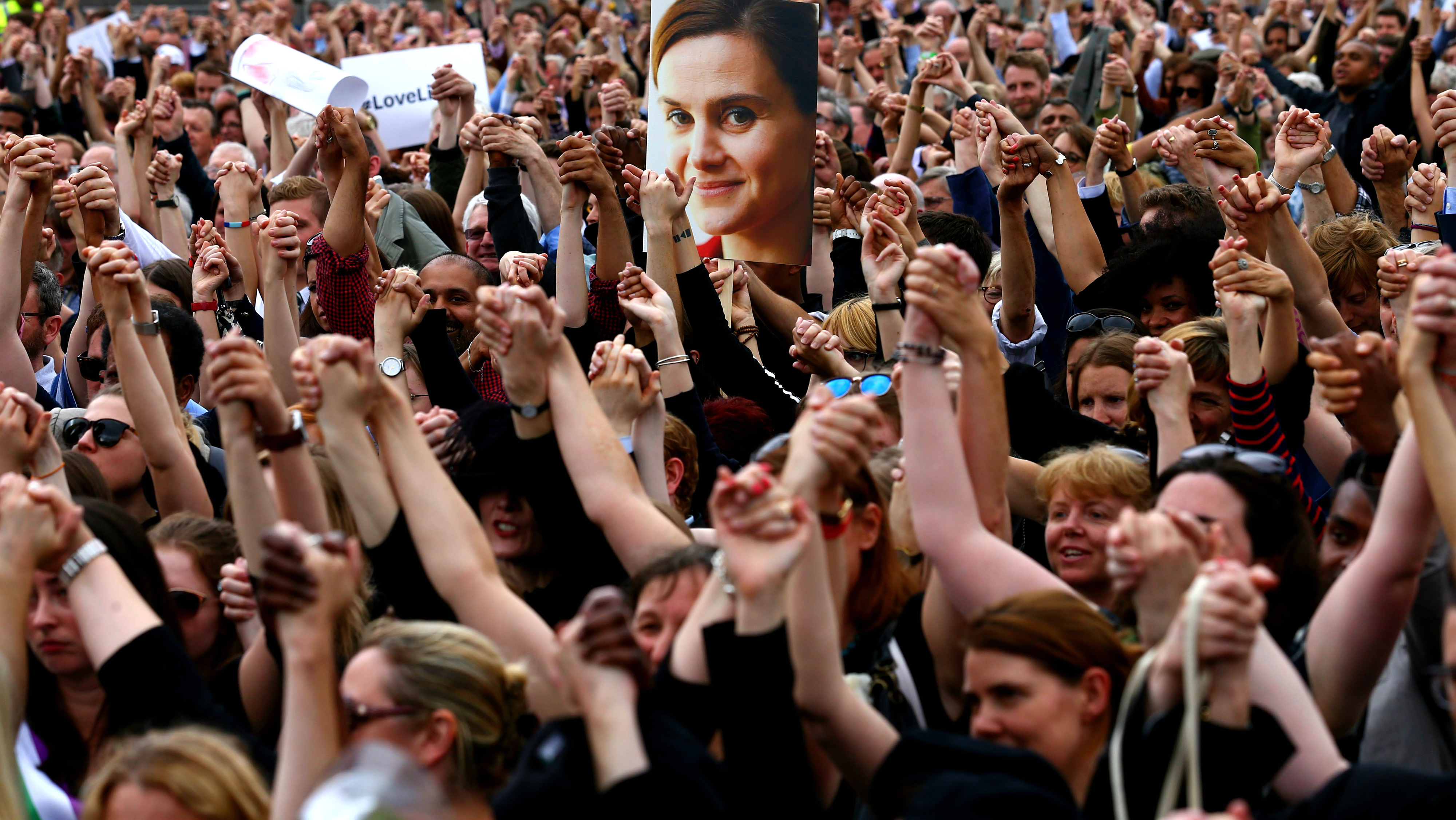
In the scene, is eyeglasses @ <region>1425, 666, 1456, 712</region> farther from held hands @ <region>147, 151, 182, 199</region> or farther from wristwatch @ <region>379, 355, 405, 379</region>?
held hands @ <region>147, 151, 182, 199</region>

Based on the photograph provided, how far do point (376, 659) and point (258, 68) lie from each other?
508cm

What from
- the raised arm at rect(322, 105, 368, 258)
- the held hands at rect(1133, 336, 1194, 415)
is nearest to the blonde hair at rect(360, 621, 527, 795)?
the held hands at rect(1133, 336, 1194, 415)

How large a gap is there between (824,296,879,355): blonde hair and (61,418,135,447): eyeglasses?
2.25m

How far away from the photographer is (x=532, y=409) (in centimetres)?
343

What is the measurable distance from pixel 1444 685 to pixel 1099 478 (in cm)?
120

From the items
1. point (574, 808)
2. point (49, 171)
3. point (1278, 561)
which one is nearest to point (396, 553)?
point (574, 808)

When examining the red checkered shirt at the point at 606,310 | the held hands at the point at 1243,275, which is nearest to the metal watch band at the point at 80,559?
the red checkered shirt at the point at 606,310

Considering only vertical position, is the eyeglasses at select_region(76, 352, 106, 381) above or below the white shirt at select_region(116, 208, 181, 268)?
below

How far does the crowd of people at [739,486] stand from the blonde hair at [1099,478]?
2cm

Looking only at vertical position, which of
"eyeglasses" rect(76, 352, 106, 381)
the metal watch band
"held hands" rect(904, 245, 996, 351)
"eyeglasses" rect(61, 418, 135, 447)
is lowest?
"eyeglasses" rect(76, 352, 106, 381)

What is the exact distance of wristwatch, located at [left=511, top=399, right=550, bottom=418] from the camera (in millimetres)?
3432

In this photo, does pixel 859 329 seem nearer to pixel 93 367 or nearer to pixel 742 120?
pixel 742 120

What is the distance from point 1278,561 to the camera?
123 inches

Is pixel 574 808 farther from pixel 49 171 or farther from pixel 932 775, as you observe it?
pixel 49 171
